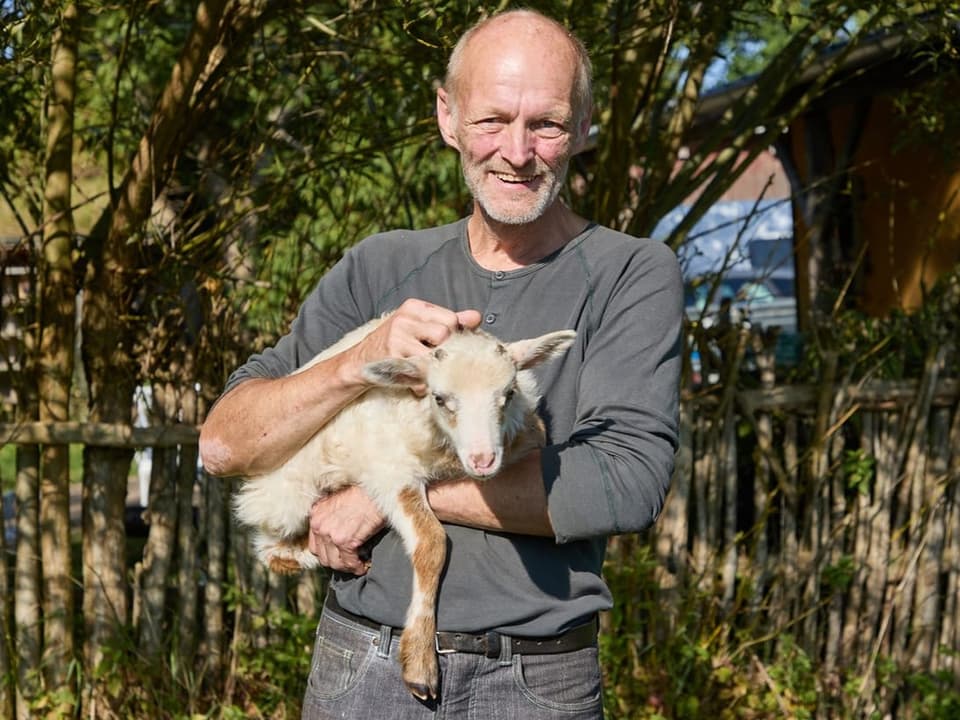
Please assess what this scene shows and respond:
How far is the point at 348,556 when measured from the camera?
8.82 feet

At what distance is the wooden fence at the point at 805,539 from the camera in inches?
226

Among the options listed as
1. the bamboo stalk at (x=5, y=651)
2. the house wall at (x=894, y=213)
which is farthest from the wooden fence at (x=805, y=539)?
the house wall at (x=894, y=213)

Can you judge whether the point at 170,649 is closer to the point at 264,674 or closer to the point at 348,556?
the point at 264,674

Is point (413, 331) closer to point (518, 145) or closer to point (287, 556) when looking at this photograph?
point (518, 145)

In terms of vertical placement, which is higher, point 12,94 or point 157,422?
point 12,94

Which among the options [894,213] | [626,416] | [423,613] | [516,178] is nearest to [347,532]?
[423,613]

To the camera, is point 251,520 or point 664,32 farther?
point 664,32

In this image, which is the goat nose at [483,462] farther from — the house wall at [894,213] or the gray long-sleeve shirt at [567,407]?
the house wall at [894,213]

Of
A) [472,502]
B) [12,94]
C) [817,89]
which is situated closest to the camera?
[472,502]

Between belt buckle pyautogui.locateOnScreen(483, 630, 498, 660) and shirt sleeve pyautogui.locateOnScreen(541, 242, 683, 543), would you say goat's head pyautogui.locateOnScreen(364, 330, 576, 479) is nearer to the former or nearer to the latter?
shirt sleeve pyautogui.locateOnScreen(541, 242, 683, 543)

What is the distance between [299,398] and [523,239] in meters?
0.67

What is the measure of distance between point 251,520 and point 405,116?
364 cm

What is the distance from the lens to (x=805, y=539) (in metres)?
6.25

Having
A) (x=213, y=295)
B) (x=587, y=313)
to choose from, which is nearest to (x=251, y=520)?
(x=587, y=313)
